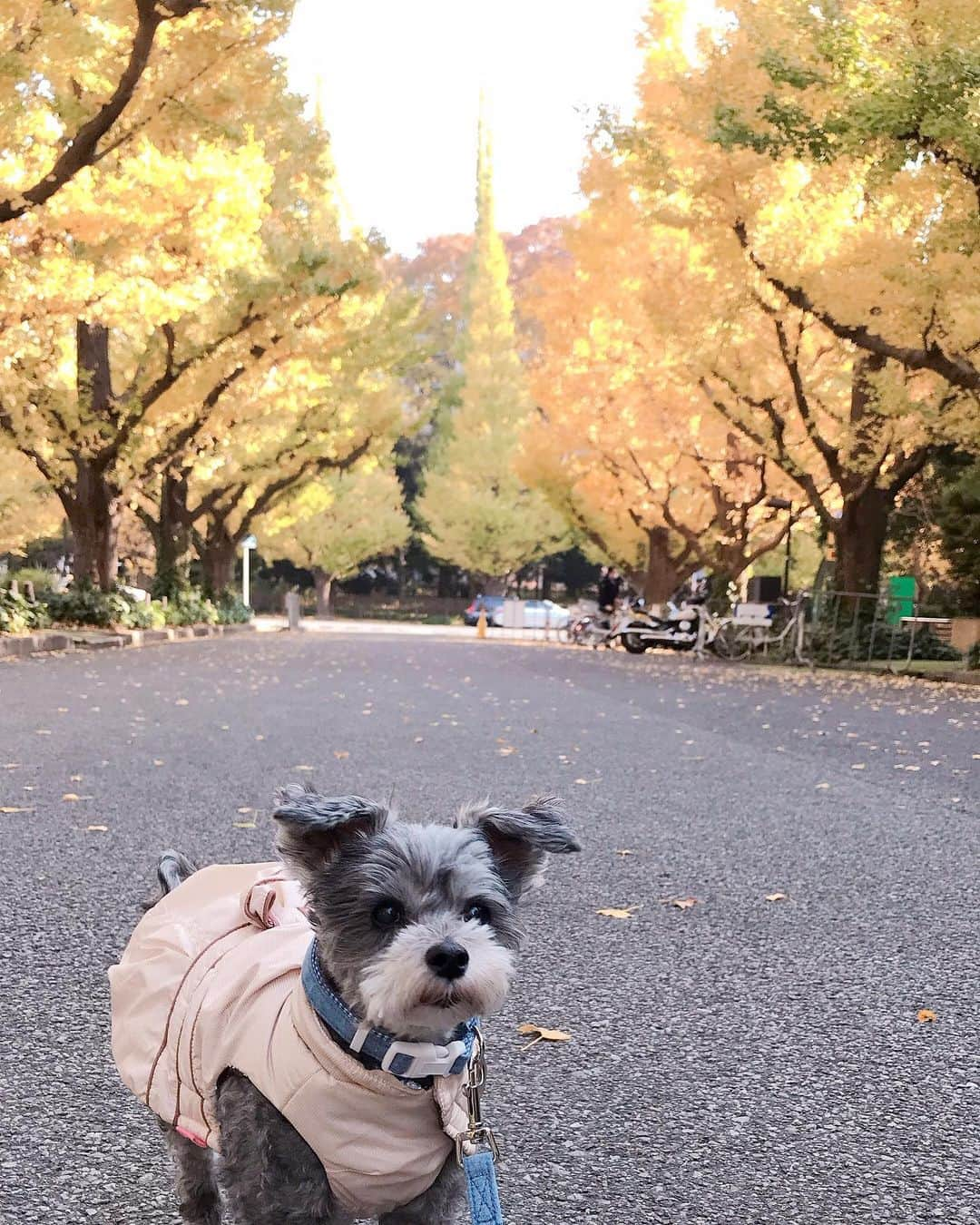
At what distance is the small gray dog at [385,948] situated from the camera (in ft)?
5.48

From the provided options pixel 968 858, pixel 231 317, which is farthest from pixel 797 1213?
pixel 231 317

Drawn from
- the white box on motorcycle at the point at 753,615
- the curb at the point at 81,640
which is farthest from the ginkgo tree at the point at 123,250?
the white box on motorcycle at the point at 753,615

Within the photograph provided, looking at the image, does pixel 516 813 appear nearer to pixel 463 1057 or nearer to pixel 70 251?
pixel 463 1057

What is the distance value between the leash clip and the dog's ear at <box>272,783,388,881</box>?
37 cm

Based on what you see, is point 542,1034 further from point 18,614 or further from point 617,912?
point 18,614

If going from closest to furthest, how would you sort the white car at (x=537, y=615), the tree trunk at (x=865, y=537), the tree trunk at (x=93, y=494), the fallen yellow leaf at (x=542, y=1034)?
the fallen yellow leaf at (x=542, y=1034) → the tree trunk at (x=865, y=537) → the tree trunk at (x=93, y=494) → the white car at (x=537, y=615)

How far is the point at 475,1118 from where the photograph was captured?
5.69 ft

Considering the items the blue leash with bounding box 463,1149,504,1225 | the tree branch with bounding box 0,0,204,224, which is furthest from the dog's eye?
the tree branch with bounding box 0,0,204,224

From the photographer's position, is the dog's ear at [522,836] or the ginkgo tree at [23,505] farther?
the ginkgo tree at [23,505]

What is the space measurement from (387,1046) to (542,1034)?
5.07ft

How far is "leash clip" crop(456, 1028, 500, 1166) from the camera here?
1.73 meters

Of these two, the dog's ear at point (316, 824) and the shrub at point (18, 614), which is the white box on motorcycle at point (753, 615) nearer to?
the shrub at point (18, 614)

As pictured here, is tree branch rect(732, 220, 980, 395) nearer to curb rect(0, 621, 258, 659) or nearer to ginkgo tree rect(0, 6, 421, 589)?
ginkgo tree rect(0, 6, 421, 589)

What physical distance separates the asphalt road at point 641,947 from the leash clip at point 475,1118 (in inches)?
24.9
